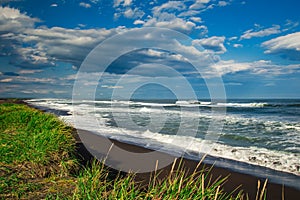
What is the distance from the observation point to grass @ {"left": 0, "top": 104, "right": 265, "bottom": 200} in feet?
8.95

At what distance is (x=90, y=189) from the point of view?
3.04m

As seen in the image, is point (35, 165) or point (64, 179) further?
point (35, 165)

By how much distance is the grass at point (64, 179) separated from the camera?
8.95 ft

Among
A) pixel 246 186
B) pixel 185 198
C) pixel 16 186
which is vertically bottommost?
pixel 246 186

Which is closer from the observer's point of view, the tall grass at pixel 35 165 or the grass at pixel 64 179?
the grass at pixel 64 179

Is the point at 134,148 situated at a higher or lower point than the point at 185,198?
lower

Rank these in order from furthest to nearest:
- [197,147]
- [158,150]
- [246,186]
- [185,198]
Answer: [197,147] → [158,150] → [246,186] → [185,198]

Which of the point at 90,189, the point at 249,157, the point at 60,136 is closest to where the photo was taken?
the point at 90,189

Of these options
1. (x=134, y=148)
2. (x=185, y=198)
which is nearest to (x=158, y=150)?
(x=134, y=148)

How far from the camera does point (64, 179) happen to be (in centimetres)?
407

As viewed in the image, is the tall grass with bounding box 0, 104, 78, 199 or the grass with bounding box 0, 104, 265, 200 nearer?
the grass with bounding box 0, 104, 265, 200

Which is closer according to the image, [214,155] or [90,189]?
[90,189]

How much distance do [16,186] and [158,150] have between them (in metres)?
5.51

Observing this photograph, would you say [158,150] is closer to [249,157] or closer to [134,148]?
[134,148]
